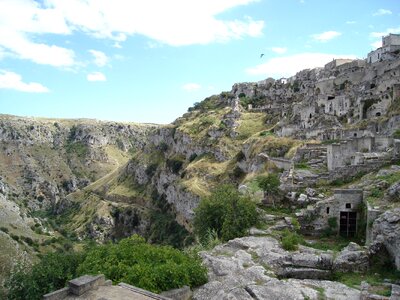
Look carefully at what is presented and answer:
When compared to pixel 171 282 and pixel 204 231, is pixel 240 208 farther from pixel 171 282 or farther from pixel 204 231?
pixel 171 282

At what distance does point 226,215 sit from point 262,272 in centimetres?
862

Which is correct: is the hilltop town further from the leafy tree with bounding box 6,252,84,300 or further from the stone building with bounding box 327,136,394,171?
the leafy tree with bounding box 6,252,84,300

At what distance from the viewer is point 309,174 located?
33.1m

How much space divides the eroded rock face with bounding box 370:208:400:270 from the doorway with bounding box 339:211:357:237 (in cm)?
417

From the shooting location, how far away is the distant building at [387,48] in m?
80.1

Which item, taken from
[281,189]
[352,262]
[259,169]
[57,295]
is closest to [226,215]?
[281,189]

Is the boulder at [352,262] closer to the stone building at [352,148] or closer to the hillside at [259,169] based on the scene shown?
the hillside at [259,169]

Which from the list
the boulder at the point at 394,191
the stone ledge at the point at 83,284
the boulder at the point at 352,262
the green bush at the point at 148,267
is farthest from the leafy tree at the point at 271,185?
the stone ledge at the point at 83,284

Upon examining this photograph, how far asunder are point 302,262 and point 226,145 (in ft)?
252

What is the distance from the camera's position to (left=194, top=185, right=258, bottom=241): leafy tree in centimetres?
2634

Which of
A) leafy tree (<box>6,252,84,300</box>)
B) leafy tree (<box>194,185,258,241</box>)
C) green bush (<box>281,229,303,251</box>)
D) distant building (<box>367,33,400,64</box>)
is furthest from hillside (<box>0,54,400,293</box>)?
leafy tree (<box>6,252,84,300</box>)

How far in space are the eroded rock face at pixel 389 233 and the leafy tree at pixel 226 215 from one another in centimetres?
842

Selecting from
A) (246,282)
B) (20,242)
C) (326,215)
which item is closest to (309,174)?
(326,215)

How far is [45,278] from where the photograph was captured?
92.3ft
